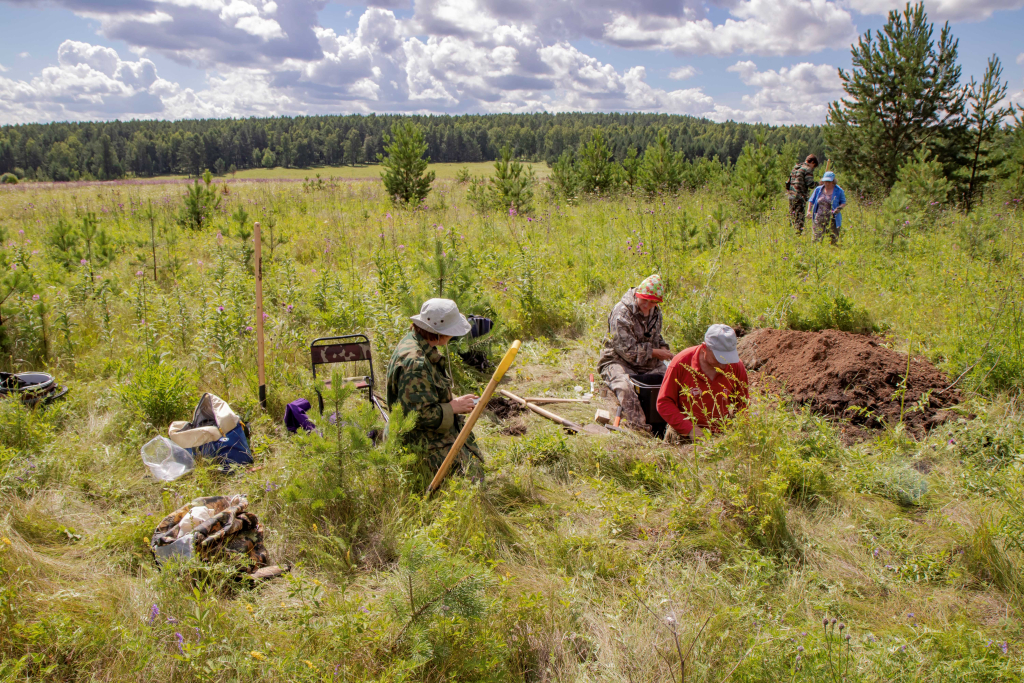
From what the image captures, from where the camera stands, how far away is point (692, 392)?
3756 mm

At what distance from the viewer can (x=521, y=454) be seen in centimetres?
393

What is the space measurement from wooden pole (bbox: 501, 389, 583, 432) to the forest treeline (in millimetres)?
55786

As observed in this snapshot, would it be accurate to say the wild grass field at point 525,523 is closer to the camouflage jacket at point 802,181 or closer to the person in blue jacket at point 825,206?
the person in blue jacket at point 825,206

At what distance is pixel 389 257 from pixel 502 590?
5.99 metres

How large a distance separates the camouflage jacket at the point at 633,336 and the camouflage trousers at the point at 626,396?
15 centimetres

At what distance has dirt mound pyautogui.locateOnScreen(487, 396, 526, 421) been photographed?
15.7 feet

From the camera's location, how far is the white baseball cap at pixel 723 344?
362 centimetres

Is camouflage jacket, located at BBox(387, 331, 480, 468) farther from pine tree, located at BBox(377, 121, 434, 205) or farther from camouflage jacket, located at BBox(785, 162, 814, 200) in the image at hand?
pine tree, located at BBox(377, 121, 434, 205)

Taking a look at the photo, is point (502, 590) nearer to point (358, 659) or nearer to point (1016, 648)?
point (358, 659)

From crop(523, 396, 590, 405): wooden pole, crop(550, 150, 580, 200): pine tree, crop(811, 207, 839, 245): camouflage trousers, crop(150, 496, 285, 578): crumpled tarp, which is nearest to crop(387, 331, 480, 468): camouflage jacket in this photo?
crop(150, 496, 285, 578): crumpled tarp

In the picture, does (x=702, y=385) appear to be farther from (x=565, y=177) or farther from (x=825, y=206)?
(x=565, y=177)

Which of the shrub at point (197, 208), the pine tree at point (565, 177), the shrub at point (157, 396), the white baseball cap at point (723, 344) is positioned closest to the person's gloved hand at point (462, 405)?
the white baseball cap at point (723, 344)

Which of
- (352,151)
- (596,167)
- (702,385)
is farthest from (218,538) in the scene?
(352,151)

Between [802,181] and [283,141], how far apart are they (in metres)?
94.4
